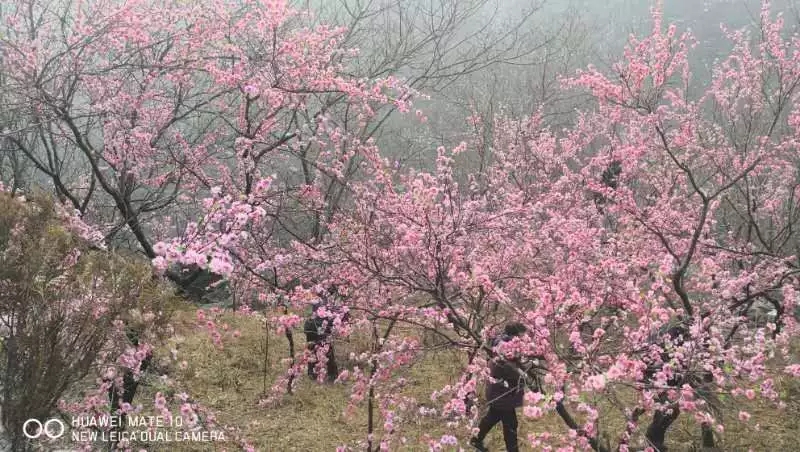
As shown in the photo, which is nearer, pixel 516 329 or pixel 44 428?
pixel 44 428

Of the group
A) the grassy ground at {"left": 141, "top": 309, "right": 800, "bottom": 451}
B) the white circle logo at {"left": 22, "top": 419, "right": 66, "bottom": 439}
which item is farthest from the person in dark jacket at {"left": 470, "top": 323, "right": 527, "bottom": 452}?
the white circle logo at {"left": 22, "top": 419, "right": 66, "bottom": 439}

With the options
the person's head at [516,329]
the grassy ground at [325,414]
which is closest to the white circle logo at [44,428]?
the grassy ground at [325,414]

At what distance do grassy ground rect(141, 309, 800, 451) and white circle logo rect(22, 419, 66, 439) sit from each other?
1530 mm

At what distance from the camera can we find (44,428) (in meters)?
3.57

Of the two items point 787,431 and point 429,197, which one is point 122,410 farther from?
point 787,431

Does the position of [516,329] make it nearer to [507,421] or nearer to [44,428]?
[507,421]

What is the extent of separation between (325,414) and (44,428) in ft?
13.7

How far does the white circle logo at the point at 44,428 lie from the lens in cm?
342

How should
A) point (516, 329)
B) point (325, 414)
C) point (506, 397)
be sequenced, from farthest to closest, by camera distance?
point (325, 414) < point (506, 397) < point (516, 329)

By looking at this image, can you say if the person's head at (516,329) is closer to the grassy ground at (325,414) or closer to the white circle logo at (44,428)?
the grassy ground at (325,414)

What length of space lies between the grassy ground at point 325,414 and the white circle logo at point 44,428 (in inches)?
60.2

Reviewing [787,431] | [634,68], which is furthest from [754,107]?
[787,431]

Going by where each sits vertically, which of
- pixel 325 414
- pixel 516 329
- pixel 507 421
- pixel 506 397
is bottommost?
pixel 507 421

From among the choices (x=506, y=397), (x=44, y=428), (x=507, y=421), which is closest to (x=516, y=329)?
(x=506, y=397)
